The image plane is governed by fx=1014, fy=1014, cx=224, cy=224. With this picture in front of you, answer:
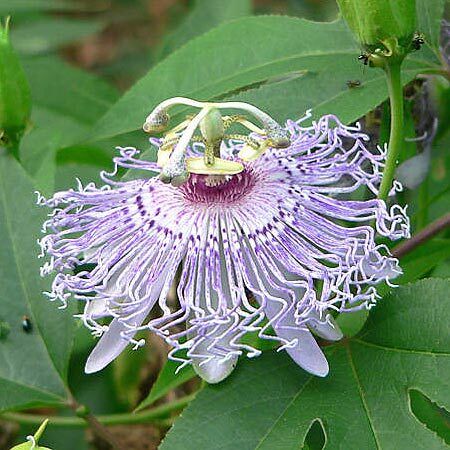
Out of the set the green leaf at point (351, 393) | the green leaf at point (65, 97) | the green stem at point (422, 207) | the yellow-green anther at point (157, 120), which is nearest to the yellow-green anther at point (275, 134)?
the yellow-green anther at point (157, 120)

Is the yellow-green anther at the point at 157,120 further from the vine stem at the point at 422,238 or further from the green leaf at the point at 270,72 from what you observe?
the vine stem at the point at 422,238

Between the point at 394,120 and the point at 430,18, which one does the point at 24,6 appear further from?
the point at 394,120

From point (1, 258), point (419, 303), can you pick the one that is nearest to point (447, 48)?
point (419, 303)

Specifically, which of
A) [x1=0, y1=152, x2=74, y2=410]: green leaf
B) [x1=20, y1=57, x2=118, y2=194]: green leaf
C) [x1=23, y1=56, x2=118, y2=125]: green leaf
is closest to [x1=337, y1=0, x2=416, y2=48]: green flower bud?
[x1=0, y1=152, x2=74, y2=410]: green leaf

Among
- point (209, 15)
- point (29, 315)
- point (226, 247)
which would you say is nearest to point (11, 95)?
point (29, 315)

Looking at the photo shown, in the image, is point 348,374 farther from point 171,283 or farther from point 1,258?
point 1,258

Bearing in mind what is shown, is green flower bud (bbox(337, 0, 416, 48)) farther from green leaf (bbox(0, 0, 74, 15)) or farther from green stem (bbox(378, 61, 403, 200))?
green leaf (bbox(0, 0, 74, 15))
